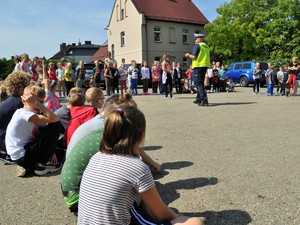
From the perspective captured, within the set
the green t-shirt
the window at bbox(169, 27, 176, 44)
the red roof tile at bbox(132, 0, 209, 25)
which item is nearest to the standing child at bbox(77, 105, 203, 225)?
the green t-shirt

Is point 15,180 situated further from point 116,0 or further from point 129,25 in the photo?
point 116,0

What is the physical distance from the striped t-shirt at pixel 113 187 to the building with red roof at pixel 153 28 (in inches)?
1669

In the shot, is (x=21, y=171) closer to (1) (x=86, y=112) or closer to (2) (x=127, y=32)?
(1) (x=86, y=112)

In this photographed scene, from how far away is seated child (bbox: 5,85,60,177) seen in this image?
4.39m

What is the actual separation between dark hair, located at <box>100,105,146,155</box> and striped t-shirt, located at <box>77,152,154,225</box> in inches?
2.2

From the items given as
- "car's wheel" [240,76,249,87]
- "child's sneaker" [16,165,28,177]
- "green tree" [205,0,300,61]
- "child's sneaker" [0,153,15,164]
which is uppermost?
"green tree" [205,0,300,61]

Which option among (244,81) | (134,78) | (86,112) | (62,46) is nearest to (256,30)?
(244,81)

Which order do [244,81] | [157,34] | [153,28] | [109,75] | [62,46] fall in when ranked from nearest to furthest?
[109,75]
[244,81]
[153,28]
[157,34]
[62,46]

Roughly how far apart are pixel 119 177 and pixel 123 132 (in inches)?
11.6

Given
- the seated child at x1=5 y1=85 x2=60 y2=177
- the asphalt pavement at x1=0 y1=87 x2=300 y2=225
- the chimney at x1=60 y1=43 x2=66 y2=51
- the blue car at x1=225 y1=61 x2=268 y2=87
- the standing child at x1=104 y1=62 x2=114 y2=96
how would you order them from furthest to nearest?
the chimney at x1=60 y1=43 x2=66 y2=51 → the blue car at x1=225 y1=61 x2=268 y2=87 → the standing child at x1=104 y1=62 x2=114 y2=96 → the seated child at x1=5 y1=85 x2=60 y2=177 → the asphalt pavement at x1=0 y1=87 x2=300 y2=225

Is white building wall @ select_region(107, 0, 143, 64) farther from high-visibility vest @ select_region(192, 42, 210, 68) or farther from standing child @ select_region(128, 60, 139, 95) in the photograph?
high-visibility vest @ select_region(192, 42, 210, 68)

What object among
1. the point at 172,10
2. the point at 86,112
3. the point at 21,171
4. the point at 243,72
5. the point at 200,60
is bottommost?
the point at 21,171

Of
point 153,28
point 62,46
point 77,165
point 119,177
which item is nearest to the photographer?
point 119,177

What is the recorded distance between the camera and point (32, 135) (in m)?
4.63
